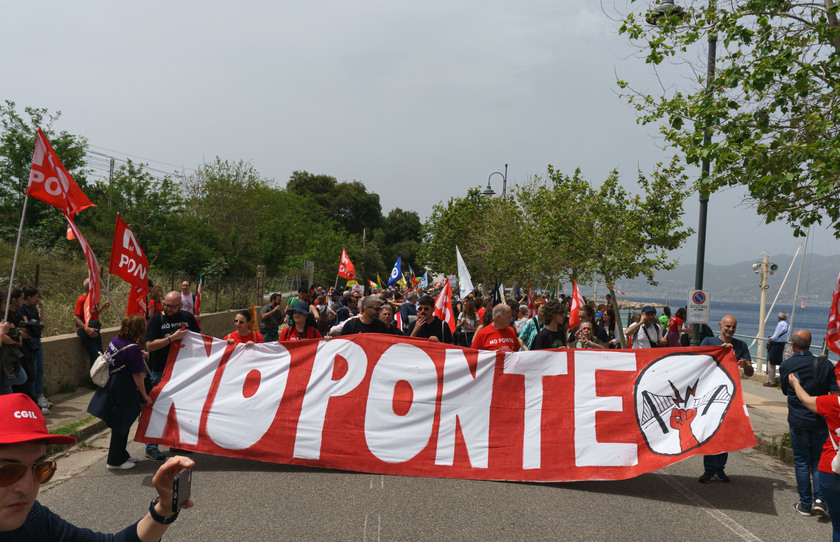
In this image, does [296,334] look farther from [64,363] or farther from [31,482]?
[31,482]

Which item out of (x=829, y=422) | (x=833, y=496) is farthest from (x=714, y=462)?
(x=833, y=496)

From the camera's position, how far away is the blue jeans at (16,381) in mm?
7657

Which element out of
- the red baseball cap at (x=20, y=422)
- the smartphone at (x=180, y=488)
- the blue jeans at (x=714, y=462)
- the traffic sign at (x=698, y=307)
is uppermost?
the traffic sign at (x=698, y=307)

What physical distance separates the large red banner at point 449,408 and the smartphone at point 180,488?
4745 mm

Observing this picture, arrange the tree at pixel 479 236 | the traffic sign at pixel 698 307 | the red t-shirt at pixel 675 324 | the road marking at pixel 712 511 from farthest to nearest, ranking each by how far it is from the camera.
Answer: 1. the tree at pixel 479 236
2. the red t-shirt at pixel 675 324
3. the traffic sign at pixel 698 307
4. the road marking at pixel 712 511

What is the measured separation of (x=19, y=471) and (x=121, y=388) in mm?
5037

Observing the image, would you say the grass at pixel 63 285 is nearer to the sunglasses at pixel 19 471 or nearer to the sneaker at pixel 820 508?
the sunglasses at pixel 19 471

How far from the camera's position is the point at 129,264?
9.21 m

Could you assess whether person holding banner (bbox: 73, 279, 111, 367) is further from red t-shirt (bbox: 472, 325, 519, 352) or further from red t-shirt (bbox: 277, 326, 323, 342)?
red t-shirt (bbox: 472, 325, 519, 352)

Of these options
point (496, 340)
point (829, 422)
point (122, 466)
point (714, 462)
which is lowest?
point (122, 466)

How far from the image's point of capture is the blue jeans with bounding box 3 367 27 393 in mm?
7657

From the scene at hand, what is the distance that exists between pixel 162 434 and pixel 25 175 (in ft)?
69.1

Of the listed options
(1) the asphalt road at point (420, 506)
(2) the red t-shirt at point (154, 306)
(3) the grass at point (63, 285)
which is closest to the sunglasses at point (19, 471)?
(1) the asphalt road at point (420, 506)

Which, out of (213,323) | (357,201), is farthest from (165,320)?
(357,201)
